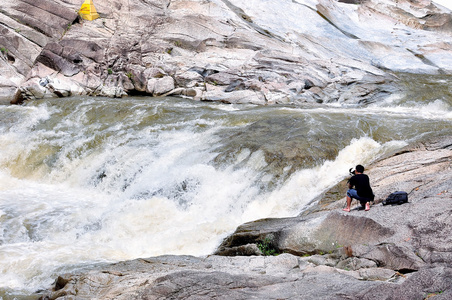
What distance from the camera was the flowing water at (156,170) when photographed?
27.5 feet

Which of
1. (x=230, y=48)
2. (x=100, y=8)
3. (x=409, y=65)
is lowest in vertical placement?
(x=409, y=65)

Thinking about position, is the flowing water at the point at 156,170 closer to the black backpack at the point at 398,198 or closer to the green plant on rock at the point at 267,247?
the green plant on rock at the point at 267,247

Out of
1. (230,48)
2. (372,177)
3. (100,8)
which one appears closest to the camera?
(372,177)

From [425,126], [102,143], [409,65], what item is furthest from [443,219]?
[409,65]

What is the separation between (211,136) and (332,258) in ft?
23.5

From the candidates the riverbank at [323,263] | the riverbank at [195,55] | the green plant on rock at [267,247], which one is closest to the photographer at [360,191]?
the riverbank at [323,263]

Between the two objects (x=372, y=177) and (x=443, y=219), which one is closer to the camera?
(x=443, y=219)

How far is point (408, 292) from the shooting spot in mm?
3861

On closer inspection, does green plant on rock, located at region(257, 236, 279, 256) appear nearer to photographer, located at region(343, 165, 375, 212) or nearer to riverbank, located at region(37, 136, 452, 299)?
riverbank, located at region(37, 136, 452, 299)

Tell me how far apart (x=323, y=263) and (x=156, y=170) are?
641 centimetres

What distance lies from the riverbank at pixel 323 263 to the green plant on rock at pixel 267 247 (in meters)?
0.02

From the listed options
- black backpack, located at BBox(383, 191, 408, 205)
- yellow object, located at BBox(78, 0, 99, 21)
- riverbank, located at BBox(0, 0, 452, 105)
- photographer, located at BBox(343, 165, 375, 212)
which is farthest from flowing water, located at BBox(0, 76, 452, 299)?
yellow object, located at BBox(78, 0, 99, 21)

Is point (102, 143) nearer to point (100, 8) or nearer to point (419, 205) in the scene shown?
point (419, 205)

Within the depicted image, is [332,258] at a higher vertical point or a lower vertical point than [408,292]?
lower
